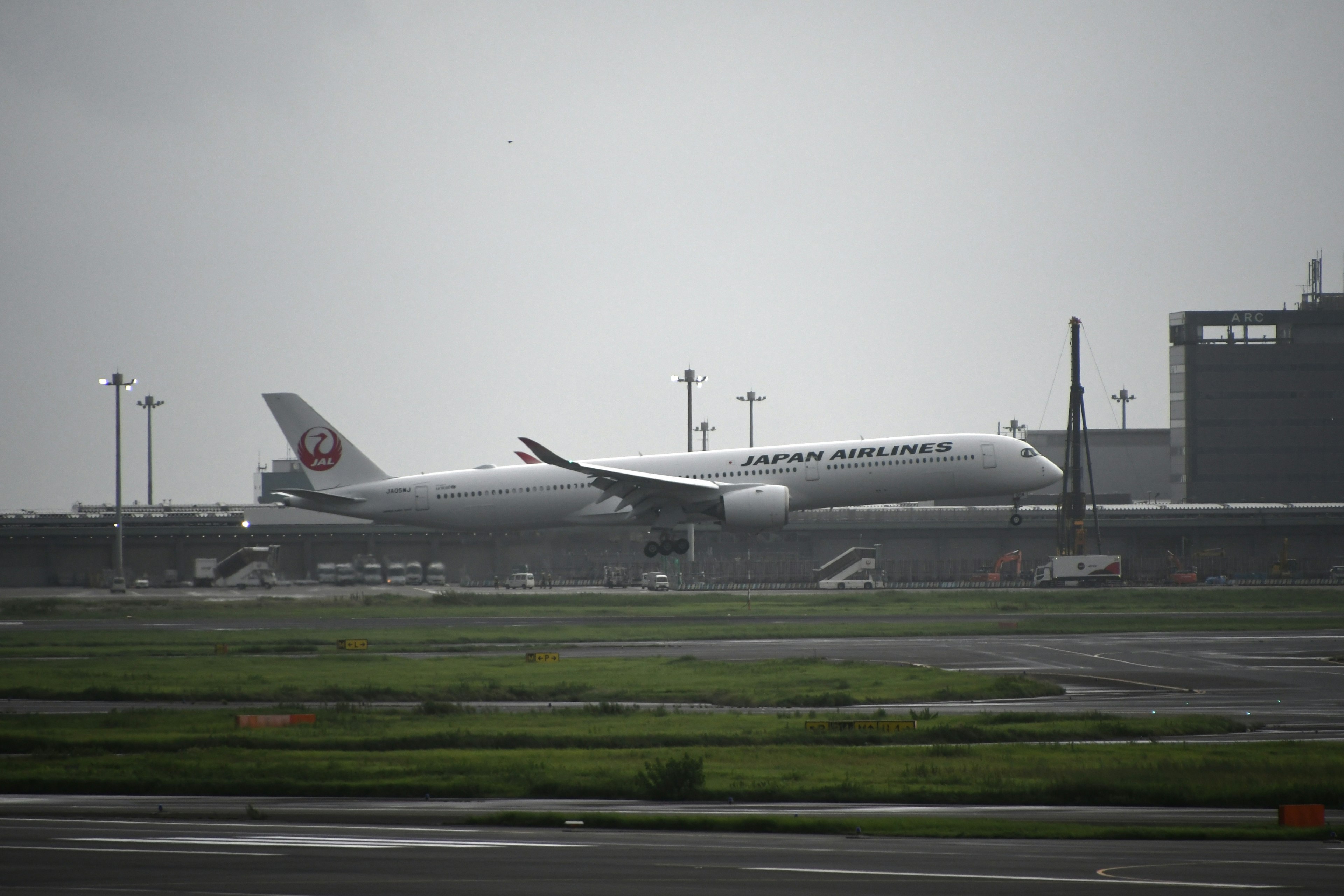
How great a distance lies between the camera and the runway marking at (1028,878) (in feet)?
35.3

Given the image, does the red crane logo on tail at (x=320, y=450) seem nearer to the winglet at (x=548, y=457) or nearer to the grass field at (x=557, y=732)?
the winglet at (x=548, y=457)

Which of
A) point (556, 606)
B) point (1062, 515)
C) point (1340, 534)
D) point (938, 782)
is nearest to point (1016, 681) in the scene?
point (938, 782)

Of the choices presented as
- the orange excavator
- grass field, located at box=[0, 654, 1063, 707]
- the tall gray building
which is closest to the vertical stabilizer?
grass field, located at box=[0, 654, 1063, 707]

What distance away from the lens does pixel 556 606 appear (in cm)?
5697

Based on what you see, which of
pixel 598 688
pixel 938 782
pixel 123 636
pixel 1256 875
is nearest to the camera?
pixel 1256 875

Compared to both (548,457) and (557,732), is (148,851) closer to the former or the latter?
(557,732)

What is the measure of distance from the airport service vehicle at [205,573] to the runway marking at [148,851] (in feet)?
244

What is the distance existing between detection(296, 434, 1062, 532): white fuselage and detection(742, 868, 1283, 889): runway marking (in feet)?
140

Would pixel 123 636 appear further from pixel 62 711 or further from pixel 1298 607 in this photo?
pixel 1298 607

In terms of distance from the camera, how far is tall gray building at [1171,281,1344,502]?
464 ft

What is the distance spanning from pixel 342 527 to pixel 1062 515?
175ft

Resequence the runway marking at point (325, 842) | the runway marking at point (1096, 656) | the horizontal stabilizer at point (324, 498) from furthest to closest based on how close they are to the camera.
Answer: the horizontal stabilizer at point (324, 498) → the runway marking at point (1096, 656) → the runway marking at point (325, 842)

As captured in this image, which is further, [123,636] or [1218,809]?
[123,636]

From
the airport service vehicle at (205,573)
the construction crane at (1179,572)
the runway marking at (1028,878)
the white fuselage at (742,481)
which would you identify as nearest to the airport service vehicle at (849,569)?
the construction crane at (1179,572)
